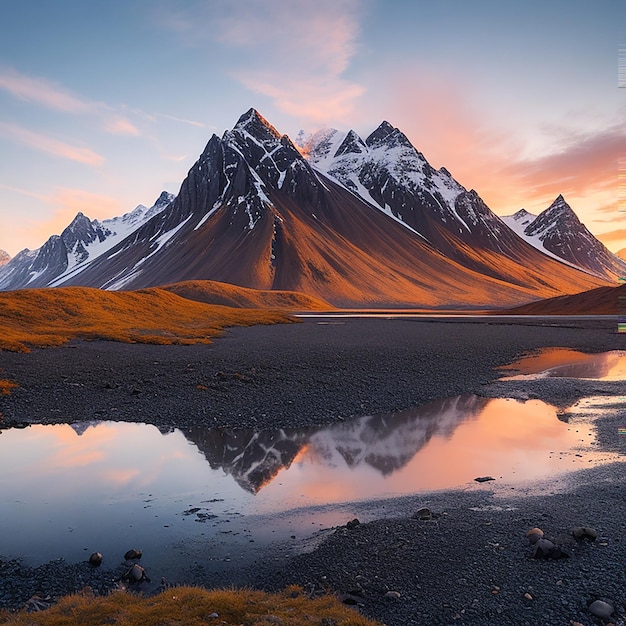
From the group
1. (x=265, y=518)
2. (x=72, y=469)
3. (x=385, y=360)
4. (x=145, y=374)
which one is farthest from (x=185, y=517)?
(x=385, y=360)

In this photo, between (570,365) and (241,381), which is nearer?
(241,381)

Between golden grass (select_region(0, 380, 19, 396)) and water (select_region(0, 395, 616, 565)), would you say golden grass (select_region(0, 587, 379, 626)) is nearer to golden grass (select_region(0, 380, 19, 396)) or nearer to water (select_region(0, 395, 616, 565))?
water (select_region(0, 395, 616, 565))

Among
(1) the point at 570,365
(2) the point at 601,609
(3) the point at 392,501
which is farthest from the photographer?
(1) the point at 570,365

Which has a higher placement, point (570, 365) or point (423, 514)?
point (570, 365)

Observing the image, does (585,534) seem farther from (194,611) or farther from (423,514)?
(194,611)

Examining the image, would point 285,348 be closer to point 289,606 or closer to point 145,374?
point 145,374

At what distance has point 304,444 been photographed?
1994 centimetres

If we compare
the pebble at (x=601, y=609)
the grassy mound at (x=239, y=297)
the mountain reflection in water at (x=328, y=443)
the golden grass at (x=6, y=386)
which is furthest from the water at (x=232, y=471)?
the grassy mound at (x=239, y=297)

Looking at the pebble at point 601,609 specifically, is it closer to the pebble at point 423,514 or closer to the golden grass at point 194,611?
the golden grass at point 194,611

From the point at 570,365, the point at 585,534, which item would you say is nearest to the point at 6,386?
the point at 585,534

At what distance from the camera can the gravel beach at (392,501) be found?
30.9ft

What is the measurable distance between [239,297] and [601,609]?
540 feet

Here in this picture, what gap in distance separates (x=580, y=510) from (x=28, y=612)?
13.0 m

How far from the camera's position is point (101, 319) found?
217 feet
